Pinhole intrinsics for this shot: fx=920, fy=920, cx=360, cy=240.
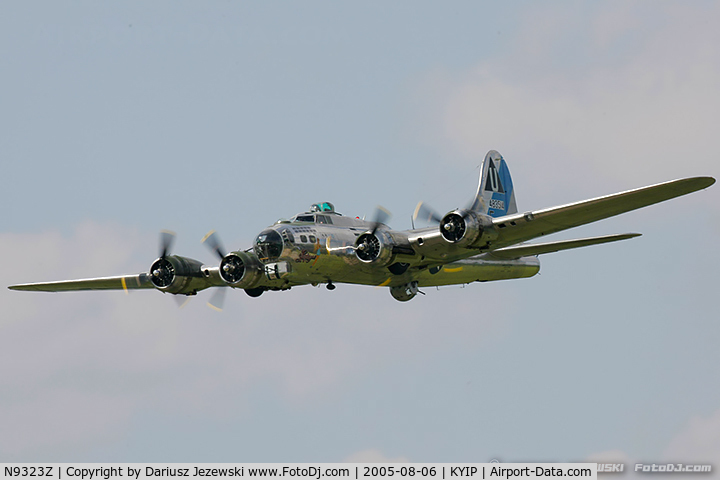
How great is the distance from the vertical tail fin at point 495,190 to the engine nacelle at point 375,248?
7982mm

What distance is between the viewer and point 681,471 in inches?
1084

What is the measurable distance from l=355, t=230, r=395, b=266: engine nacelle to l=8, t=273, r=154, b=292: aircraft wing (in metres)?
11.6

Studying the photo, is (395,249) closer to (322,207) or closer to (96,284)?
(322,207)

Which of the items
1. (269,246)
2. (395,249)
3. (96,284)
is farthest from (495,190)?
(96,284)

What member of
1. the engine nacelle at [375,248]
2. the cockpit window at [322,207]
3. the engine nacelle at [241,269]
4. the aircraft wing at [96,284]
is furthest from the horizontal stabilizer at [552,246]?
the aircraft wing at [96,284]

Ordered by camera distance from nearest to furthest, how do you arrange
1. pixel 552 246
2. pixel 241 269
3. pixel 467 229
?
pixel 467 229, pixel 552 246, pixel 241 269

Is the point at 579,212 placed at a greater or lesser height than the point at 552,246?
greater

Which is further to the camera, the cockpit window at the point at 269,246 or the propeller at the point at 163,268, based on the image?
the propeller at the point at 163,268

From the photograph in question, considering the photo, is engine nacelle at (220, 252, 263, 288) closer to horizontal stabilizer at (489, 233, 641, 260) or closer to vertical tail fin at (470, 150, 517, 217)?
horizontal stabilizer at (489, 233, 641, 260)

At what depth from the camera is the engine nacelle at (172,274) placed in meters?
41.2

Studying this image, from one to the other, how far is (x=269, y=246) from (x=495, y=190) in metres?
12.7

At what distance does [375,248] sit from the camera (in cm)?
3597

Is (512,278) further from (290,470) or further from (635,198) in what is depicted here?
(290,470)

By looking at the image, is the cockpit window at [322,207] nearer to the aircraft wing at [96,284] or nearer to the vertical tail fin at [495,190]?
the vertical tail fin at [495,190]
